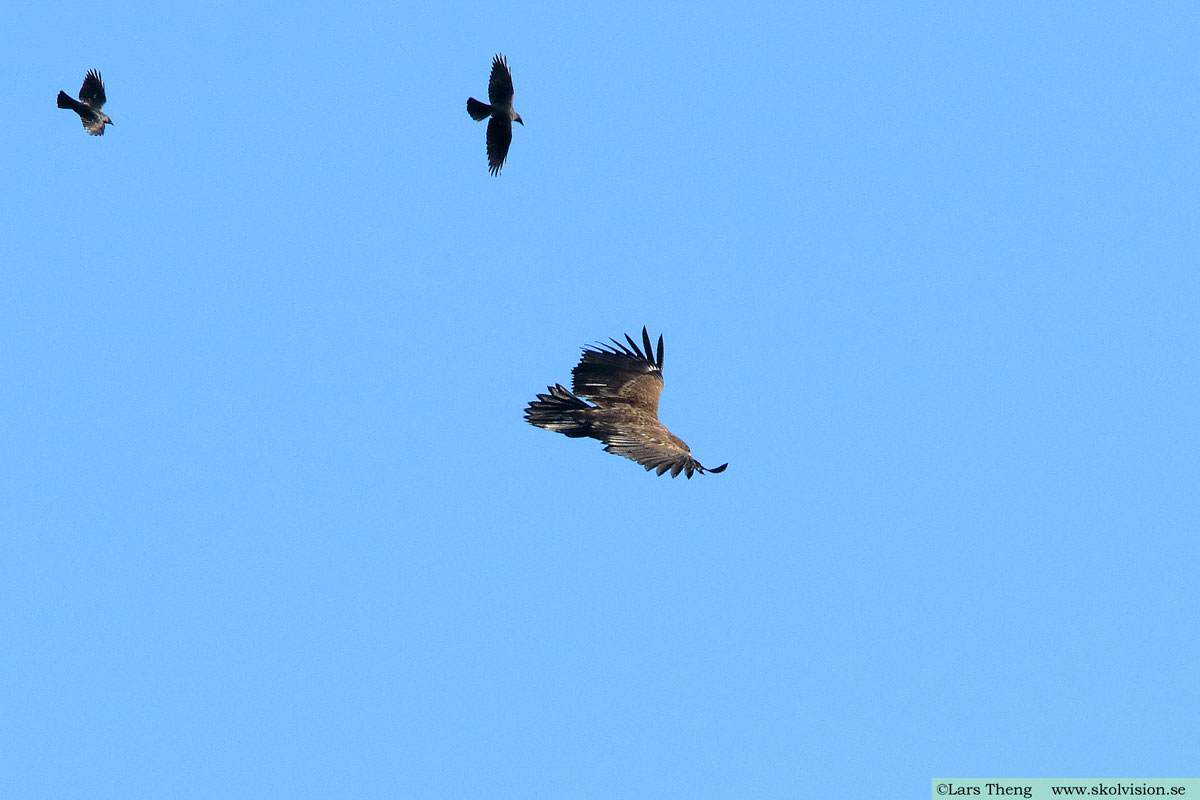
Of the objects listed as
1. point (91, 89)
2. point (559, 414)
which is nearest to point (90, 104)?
point (91, 89)

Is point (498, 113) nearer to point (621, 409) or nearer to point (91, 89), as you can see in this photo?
point (621, 409)

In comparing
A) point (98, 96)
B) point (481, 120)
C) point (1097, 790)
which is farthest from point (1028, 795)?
point (98, 96)

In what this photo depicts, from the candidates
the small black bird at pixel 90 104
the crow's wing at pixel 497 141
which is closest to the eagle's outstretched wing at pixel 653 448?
the crow's wing at pixel 497 141

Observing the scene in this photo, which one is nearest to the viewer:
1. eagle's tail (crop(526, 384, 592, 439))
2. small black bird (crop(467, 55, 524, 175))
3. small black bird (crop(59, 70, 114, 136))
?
eagle's tail (crop(526, 384, 592, 439))

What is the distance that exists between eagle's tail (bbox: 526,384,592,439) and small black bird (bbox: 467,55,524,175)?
14.2ft

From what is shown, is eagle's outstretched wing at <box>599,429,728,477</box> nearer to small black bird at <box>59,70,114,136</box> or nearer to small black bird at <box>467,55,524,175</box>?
small black bird at <box>467,55,524,175</box>

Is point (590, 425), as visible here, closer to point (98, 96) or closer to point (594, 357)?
point (594, 357)

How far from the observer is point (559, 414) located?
24641mm

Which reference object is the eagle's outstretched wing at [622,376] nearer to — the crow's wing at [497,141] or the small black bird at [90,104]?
the crow's wing at [497,141]

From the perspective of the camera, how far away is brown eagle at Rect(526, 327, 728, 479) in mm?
23312

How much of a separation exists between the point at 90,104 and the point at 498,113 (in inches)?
300

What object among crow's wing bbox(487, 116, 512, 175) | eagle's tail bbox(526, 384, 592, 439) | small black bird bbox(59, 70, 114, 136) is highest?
small black bird bbox(59, 70, 114, 136)

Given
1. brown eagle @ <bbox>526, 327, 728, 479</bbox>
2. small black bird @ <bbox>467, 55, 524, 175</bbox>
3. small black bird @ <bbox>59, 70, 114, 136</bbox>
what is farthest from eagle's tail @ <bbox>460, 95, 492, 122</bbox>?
small black bird @ <bbox>59, 70, 114, 136</bbox>

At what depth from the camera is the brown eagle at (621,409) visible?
76.5 ft
